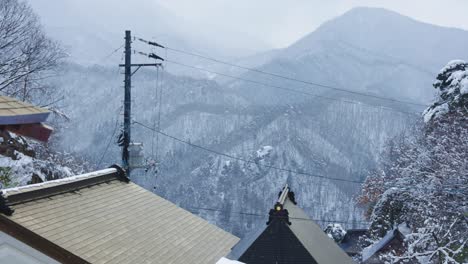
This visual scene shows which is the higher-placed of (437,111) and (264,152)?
(437,111)

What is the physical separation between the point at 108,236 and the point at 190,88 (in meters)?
138

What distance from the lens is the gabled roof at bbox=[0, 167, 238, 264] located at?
7284 mm

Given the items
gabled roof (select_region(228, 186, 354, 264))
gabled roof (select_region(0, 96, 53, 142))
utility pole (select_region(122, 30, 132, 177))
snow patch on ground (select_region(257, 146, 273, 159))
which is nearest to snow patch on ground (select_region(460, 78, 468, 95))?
gabled roof (select_region(228, 186, 354, 264))

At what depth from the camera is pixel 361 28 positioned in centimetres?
18912

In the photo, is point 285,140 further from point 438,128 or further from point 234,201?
point 438,128

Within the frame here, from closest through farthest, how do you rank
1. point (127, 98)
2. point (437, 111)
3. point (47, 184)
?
1. point (47, 184)
2. point (127, 98)
3. point (437, 111)

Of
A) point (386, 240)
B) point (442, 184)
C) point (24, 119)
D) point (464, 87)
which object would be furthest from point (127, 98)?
point (386, 240)

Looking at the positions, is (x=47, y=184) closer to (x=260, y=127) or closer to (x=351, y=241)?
(x=351, y=241)

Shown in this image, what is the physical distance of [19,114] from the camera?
4.42 m

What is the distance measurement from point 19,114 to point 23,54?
20.0 metres

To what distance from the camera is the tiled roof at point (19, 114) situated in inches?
172

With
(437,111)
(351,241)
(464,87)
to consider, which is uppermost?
(464,87)

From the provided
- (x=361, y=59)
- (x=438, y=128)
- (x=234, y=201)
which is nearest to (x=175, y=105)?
(x=234, y=201)

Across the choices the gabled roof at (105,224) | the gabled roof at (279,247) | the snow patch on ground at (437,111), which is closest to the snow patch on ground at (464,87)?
the snow patch on ground at (437,111)
